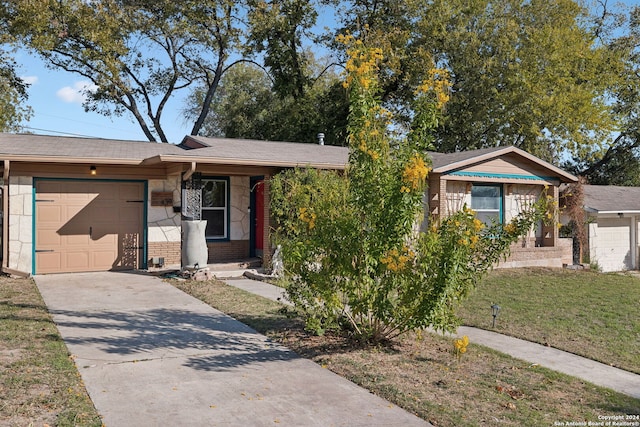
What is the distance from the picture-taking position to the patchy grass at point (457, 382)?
471 cm

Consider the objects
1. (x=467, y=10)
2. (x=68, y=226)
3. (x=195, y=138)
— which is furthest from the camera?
(x=467, y=10)

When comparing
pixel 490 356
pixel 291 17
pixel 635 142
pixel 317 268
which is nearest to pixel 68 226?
pixel 317 268

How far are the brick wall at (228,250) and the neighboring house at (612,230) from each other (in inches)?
465

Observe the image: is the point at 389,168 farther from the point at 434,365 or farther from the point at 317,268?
the point at 434,365

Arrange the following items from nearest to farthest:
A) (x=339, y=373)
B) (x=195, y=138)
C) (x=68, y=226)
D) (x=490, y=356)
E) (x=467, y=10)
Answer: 1. (x=339, y=373)
2. (x=490, y=356)
3. (x=68, y=226)
4. (x=195, y=138)
5. (x=467, y=10)

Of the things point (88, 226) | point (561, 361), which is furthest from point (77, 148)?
point (561, 361)

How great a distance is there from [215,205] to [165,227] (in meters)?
1.50

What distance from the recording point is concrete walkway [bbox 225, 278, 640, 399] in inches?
227

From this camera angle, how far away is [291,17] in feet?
87.1

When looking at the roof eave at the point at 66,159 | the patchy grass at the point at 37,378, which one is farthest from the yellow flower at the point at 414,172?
the roof eave at the point at 66,159

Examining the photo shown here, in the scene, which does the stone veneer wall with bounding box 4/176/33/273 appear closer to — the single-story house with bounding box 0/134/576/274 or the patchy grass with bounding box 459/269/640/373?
the single-story house with bounding box 0/134/576/274

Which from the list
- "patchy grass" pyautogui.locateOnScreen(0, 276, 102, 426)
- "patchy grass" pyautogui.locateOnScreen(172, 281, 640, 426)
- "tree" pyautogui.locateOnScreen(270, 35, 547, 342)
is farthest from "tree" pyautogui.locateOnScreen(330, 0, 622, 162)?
"patchy grass" pyautogui.locateOnScreen(0, 276, 102, 426)

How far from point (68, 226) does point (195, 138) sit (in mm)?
4474

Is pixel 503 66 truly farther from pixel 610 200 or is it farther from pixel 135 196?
pixel 135 196
